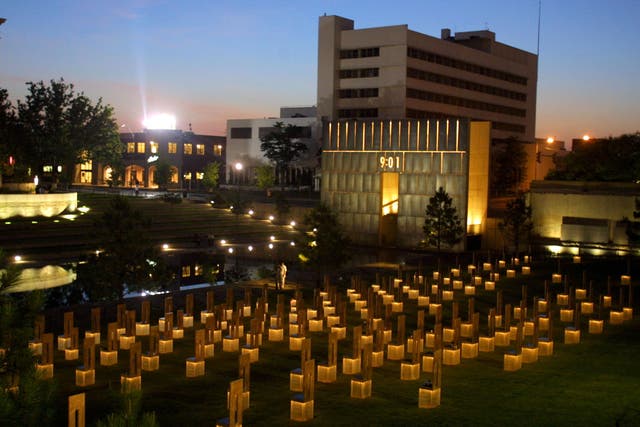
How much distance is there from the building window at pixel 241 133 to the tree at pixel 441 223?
4625cm

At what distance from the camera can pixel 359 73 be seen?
80.2 m

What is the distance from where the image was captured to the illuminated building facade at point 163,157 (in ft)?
312

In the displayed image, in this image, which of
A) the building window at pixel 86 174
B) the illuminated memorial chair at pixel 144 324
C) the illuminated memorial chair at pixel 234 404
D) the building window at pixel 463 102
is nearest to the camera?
the illuminated memorial chair at pixel 234 404

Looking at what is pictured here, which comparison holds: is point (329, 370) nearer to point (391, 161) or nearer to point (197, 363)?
point (197, 363)

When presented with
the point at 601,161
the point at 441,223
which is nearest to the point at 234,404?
the point at 441,223

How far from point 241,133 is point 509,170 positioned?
33642 millimetres

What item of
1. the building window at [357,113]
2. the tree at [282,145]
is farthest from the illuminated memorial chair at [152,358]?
the building window at [357,113]

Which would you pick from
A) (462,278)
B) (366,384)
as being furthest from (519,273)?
(366,384)

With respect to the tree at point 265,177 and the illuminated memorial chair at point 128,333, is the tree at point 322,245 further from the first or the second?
the tree at point 265,177

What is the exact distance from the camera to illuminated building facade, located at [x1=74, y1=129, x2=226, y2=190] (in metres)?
95.0

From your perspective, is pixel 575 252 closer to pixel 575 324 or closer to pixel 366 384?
pixel 575 324

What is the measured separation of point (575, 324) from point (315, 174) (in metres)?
63.1

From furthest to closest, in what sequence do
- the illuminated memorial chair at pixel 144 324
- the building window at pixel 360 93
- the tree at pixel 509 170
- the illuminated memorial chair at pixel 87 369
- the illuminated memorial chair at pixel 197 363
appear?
1. the building window at pixel 360 93
2. the tree at pixel 509 170
3. the illuminated memorial chair at pixel 144 324
4. the illuminated memorial chair at pixel 197 363
5. the illuminated memorial chair at pixel 87 369

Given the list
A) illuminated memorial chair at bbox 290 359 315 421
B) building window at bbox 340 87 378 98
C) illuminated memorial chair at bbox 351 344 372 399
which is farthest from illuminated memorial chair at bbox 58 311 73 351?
building window at bbox 340 87 378 98
